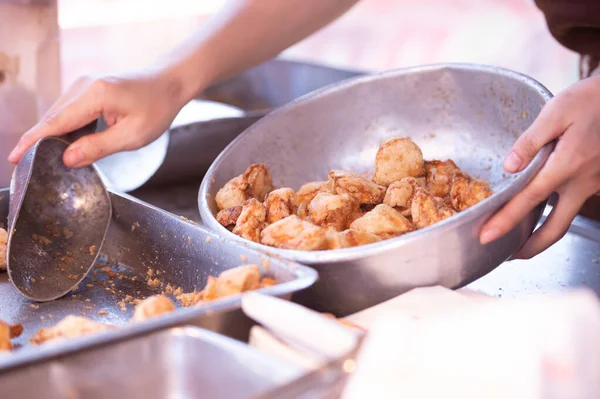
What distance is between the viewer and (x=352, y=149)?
1595 millimetres

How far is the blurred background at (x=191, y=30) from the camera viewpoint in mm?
2213

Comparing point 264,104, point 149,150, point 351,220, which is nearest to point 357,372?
point 351,220

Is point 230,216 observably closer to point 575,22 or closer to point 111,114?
point 111,114

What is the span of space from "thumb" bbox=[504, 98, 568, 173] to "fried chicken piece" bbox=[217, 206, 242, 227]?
467 mm

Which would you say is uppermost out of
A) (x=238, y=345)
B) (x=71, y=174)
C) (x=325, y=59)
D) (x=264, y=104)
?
(x=238, y=345)

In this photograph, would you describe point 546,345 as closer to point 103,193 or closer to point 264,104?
point 103,193

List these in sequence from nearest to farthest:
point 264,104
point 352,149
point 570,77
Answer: point 352,149
point 264,104
point 570,77

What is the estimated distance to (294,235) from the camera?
1101 millimetres

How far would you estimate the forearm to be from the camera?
1530 millimetres

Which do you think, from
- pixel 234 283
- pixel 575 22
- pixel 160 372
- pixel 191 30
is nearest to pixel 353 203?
pixel 234 283

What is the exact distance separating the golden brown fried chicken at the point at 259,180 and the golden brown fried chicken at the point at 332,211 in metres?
0.19

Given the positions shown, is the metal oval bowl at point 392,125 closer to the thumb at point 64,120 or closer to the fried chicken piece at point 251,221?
the fried chicken piece at point 251,221

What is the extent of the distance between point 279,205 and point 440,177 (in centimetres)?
32

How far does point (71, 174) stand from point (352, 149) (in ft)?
2.01
